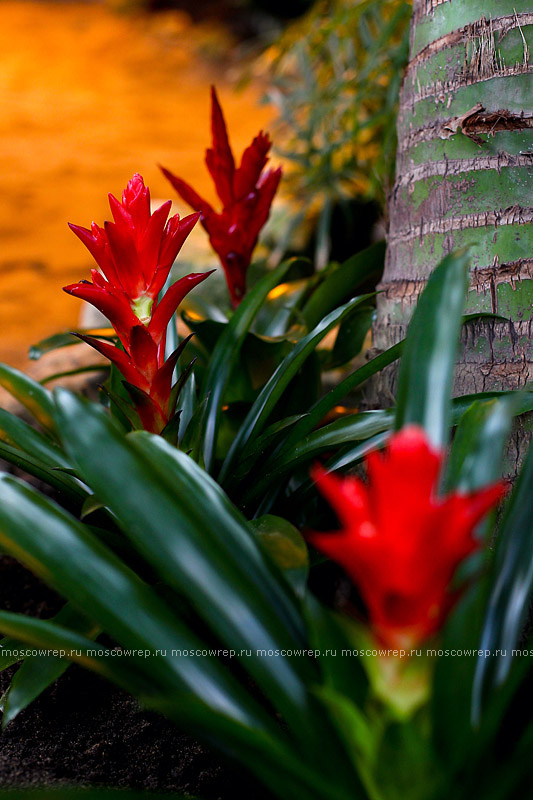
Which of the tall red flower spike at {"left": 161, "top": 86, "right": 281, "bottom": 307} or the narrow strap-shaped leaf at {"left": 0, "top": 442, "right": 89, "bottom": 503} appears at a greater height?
the tall red flower spike at {"left": 161, "top": 86, "right": 281, "bottom": 307}

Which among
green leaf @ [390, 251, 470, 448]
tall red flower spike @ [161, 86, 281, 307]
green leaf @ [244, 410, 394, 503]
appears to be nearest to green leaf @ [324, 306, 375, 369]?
tall red flower spike @ [161, 86, 281, 307]

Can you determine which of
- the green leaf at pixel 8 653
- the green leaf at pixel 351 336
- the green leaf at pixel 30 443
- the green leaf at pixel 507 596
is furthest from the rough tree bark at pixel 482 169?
the green leaf at pixel 8 653

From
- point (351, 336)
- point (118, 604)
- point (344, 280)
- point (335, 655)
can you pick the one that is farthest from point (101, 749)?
point (344, 280)

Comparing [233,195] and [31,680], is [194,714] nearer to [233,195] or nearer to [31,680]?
[31,680]

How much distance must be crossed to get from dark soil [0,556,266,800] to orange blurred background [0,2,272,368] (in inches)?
114

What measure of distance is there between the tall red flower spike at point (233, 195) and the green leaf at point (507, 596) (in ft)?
2.98

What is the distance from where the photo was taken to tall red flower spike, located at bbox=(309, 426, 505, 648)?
15.6 inches

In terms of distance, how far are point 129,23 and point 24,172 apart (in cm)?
267

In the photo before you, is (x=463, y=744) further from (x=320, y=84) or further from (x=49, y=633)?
(x=320, y=84)

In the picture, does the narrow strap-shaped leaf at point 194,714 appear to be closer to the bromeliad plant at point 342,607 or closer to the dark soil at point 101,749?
the bromeliad plant at point 342,607

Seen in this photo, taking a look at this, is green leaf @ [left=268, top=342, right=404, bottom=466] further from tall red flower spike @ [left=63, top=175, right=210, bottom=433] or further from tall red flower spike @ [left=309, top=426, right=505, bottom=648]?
tall red flower spike @ [left=309, top=426, right=505, bottom=648]

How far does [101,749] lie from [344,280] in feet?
3.47

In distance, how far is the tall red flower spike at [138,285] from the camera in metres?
0.86

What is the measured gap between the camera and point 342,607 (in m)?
0.55
